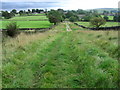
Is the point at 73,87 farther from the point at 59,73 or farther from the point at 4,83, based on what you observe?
the point at 4,83

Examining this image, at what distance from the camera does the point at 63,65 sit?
8484 mm

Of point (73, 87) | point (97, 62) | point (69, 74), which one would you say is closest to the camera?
point (73, 87)

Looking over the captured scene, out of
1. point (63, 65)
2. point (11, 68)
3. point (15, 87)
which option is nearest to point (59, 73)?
point (63, 65)

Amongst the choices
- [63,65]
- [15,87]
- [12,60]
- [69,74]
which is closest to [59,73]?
[69,74]

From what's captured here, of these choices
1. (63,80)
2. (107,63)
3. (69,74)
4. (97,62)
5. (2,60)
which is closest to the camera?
(63,80)

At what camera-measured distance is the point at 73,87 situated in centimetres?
571

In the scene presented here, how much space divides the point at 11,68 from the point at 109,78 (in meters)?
5.29

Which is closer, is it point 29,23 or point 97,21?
point 97,21

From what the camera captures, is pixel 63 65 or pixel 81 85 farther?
pixel 63 65

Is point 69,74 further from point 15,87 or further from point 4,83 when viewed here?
point 4,83

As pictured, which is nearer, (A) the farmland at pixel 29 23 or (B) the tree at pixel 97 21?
(B) the tree at pixel 97 21

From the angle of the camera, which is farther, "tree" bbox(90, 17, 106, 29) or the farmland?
the farmland

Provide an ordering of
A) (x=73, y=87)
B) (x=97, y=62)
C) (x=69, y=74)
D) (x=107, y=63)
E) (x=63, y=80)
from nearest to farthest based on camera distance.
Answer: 1. (x=73, y=87)
2. (x=63, y=80)
3. (x=69, y=74)
4. (x=107, y=63)
5. (x=97, y=62)

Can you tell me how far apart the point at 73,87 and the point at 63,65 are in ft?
9.31
